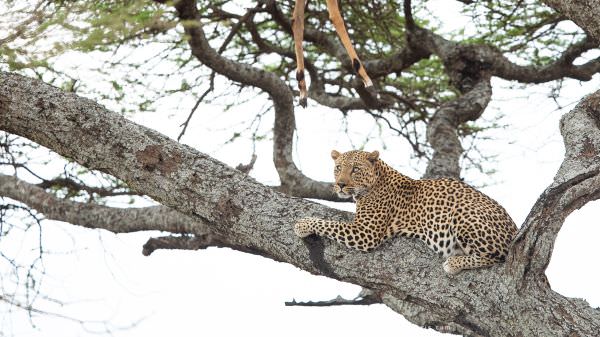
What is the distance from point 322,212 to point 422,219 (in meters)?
0.52

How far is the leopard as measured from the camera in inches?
176

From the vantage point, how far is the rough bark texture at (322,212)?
13.6ft

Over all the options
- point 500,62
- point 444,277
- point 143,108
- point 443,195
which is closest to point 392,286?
point 444,277

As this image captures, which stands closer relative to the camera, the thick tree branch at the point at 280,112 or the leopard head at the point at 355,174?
the leopard head at the point at 355,174

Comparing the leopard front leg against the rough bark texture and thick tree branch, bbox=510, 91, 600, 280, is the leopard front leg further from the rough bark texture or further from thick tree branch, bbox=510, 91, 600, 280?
thick tree branch, bbox=510, 91, 600, 280

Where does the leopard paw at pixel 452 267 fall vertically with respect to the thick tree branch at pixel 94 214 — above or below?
below

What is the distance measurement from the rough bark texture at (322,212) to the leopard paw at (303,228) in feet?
0.15

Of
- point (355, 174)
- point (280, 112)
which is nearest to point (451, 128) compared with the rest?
point (280, 112)

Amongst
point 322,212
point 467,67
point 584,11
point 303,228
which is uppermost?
point 467,67

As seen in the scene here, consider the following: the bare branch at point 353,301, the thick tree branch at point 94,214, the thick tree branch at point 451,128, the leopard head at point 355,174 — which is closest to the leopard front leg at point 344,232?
the leopard head at point 355,174

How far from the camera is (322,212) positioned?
4777mm

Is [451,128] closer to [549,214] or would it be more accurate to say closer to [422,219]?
[422,219]

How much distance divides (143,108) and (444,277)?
174 inches

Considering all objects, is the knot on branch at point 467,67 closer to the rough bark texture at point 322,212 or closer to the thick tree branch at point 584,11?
the thick tree branch at point 584,11
